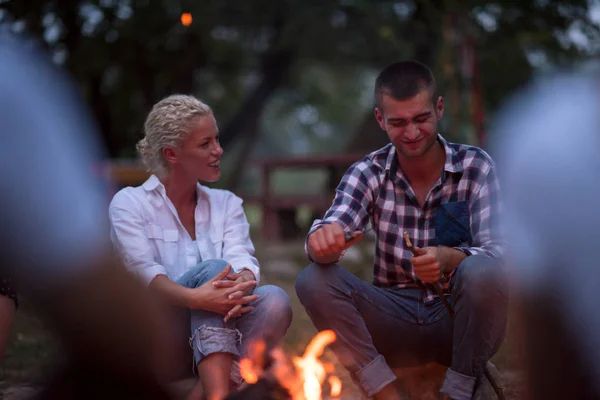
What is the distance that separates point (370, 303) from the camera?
303 centimetres

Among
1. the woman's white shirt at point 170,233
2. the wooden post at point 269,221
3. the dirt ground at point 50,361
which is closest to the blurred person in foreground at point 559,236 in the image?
the dirt ground at point 50,361

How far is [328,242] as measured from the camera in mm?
2852

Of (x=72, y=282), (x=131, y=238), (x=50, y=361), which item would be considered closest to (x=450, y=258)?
(x=131, y=238)

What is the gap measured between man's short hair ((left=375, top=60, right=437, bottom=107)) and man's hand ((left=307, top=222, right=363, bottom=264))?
0.68m

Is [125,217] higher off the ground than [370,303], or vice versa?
[125,217]

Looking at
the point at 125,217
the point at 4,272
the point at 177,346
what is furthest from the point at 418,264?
the point at 4,272

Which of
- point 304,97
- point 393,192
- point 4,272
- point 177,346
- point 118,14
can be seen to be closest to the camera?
point 4,272

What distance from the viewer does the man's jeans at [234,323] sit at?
2820mm

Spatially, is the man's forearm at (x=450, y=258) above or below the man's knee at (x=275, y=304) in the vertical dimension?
above

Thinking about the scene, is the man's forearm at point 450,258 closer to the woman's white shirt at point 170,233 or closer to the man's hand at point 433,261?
the man's hand at point 433,261

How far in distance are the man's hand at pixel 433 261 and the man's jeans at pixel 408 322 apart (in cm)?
6

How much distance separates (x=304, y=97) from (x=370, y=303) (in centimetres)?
1139

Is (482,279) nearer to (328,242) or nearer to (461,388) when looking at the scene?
(461,388)

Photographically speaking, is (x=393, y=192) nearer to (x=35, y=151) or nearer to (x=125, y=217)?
(x=125, y=217)
